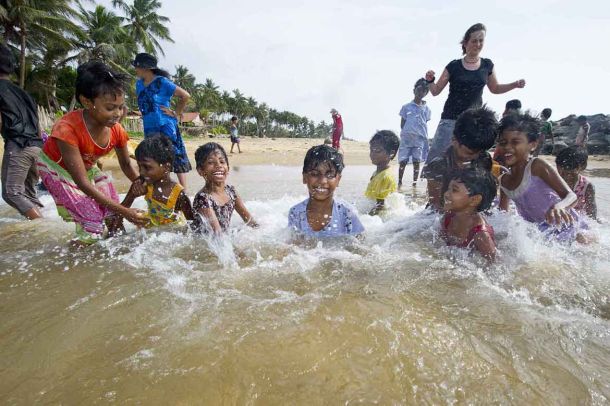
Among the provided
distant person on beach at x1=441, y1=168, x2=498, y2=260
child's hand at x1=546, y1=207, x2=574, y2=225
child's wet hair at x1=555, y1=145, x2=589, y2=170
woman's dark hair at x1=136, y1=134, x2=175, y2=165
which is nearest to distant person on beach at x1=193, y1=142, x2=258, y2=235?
woman's dark hair at x1=136, y1=134, x2=175, y2=165

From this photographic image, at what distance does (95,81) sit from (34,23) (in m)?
24.9

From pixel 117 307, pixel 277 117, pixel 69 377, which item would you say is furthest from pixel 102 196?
pixel 277 117

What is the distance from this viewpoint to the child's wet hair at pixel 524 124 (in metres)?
2.96

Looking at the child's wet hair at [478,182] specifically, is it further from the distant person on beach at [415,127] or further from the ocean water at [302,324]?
the distant person on beach at [415,127]

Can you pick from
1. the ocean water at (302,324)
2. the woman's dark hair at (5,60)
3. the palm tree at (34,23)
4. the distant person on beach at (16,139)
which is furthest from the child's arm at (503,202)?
the palm tree at (34,23)

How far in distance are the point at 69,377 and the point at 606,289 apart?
3.07 meters

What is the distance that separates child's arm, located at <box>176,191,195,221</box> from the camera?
3.19 metres

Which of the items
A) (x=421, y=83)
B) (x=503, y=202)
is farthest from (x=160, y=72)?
(x=421, y=83)

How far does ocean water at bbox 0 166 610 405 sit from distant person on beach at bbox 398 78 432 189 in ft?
12.7

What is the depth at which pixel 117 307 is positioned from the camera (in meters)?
1.88

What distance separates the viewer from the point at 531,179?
309 centimetres

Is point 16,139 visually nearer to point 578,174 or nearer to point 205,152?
point 205,152

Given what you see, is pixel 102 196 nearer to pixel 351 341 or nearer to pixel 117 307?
pixel 117 307

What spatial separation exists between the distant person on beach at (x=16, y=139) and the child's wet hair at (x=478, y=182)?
421 centimetres
